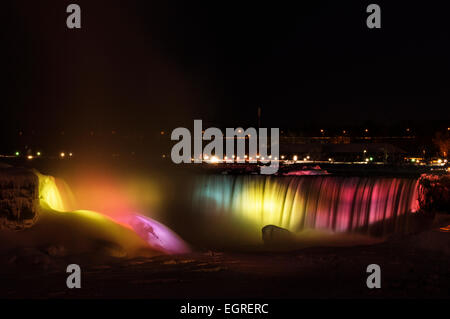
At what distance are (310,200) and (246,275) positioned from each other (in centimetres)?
1170

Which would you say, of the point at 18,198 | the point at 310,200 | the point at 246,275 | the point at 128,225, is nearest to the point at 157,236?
the point at 128,225

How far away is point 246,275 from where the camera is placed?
11.1 metres

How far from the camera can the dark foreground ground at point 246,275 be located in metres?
9.48

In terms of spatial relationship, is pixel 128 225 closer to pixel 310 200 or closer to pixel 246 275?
pixel 246 275

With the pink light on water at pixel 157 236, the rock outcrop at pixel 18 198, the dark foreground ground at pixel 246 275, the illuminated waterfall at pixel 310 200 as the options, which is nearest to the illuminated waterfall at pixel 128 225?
the pink light on water at pixel 157 236

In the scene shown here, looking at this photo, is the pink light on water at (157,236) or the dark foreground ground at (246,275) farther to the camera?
the pink light on water at (157,236)

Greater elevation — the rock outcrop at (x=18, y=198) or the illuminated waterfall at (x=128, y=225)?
the rock outcrop at (x=18, y=198)

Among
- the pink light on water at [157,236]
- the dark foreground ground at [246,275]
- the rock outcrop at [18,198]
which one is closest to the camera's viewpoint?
the dark foreground ground at [246,275]

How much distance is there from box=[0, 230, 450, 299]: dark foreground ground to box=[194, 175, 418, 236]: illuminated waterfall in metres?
5.52

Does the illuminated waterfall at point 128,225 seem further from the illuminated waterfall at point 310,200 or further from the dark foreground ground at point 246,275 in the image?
the illuminated waterfall at point 310,200

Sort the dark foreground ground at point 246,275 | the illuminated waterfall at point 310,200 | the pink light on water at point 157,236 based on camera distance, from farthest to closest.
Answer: the illuminated waterfall at point 310,200 → the pink light on water at point 157,236 → the dark foreground ground at point 246,275

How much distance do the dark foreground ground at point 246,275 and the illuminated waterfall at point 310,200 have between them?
552 centimetres

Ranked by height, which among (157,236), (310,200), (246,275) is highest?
(310,200)
